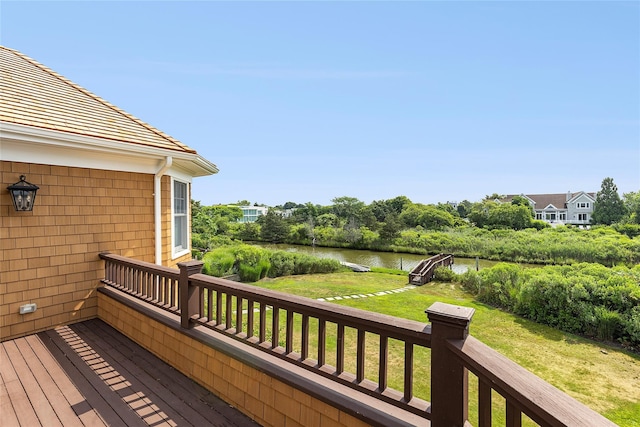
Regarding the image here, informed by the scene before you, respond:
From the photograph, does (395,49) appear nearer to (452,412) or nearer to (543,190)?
(452,412)

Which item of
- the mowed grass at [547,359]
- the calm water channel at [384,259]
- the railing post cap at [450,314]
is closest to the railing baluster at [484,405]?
the railing post cap at [450,314]

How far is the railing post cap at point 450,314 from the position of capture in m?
1.27

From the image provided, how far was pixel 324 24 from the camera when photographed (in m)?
7.89

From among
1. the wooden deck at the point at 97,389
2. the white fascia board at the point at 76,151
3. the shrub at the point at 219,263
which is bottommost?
the shrub at the point at 219,263

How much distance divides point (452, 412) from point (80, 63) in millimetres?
11432

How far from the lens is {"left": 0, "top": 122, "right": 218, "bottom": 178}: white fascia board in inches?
128

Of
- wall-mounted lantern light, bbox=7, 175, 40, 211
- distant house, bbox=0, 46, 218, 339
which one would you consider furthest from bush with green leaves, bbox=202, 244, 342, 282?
wall-mounted lantern light, bbox=7, 175, 40, 211

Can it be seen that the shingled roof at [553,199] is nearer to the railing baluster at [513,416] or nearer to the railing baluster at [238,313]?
the railing baluster at [238,313]

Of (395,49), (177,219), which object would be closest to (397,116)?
(395,49)

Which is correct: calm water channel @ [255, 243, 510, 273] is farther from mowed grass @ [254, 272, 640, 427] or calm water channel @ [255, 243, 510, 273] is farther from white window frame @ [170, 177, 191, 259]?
white window frame @ [170, 177, 191, 259]

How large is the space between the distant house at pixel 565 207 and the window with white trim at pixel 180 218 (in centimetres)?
4873

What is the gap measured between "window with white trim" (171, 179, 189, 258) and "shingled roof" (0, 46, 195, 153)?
3.05 feet

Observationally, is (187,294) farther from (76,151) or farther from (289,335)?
(76,151)

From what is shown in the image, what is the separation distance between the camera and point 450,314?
1295 millimetres
